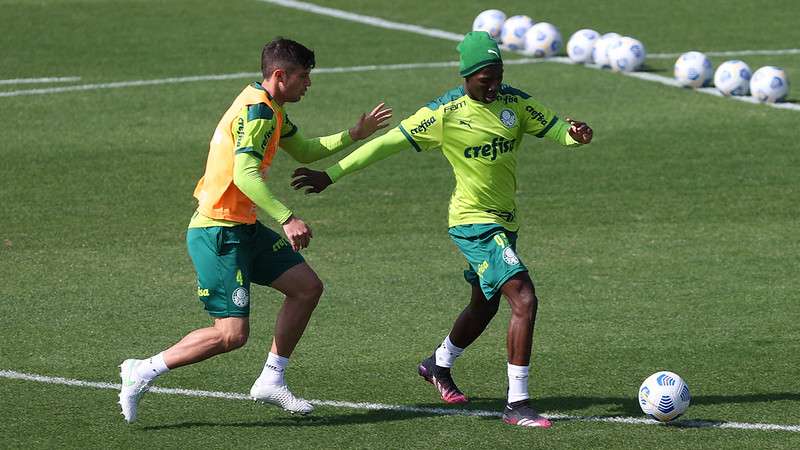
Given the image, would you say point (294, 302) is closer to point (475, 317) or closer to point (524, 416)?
point (475, 317)

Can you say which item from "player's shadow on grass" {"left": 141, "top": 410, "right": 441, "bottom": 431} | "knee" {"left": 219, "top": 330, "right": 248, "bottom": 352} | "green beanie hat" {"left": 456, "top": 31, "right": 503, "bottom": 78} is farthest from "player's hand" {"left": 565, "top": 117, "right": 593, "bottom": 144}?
"knee" {"left": 219, "top": 330, "right": 248, "bottom": 352}

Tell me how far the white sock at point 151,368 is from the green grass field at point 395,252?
1.19 ft

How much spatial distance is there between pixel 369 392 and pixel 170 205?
6.90m

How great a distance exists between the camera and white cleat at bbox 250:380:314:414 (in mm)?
10273

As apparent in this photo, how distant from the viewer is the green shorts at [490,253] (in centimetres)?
1017

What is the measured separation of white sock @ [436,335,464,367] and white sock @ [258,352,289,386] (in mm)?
1172

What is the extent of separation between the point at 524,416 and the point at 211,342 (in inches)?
84.2

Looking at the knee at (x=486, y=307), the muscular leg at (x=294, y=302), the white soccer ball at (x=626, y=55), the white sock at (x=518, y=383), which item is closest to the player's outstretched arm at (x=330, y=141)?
the muscular leg at (x=294, y=302)

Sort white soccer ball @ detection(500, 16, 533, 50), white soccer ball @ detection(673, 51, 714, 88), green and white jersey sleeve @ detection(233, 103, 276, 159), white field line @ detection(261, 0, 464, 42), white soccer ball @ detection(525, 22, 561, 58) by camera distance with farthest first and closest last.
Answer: white field line @ detection(261, 0, 464, 42) < white soccer ball @ detection(500, 16, 533, 50) < white soccer ball @ detection(525, 22, 561, 58) < white soccer ball @ detection(673, 51, 714, 88) < green and white jersey sleeve @ detection(233, 103, 276, 159)

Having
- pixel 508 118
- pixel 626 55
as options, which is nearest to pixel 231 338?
pixel 508 118

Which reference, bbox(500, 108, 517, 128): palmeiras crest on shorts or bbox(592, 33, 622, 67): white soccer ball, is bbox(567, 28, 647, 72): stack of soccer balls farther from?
bbox(500, 108, 517, 128): palmeiras crest on shorts

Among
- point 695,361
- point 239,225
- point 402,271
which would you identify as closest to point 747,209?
point 402,271

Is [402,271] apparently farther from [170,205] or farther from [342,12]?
[342,12]

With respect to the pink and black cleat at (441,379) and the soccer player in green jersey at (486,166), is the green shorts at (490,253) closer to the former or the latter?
the soccer player in green jersey at (486,166)
